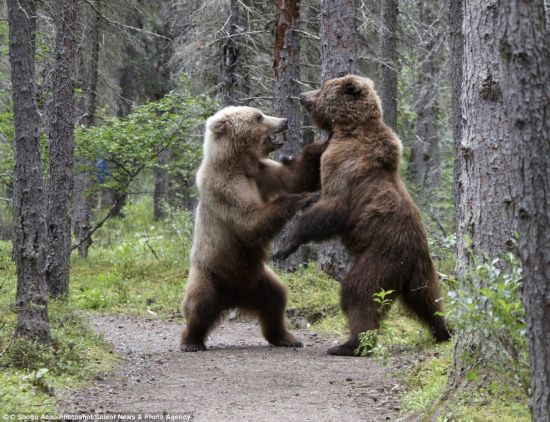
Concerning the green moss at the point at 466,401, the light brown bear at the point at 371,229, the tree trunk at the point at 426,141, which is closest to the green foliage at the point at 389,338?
the light brown bear at the point at 371,229

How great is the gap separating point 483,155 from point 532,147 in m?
2.05

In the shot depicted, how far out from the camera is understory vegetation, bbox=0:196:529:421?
4464mm

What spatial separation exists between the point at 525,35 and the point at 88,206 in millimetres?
15970

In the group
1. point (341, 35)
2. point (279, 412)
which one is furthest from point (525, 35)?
point (341, 35)

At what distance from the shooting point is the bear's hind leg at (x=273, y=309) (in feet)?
29.7

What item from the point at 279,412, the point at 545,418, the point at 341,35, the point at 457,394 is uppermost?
the point at 341,35

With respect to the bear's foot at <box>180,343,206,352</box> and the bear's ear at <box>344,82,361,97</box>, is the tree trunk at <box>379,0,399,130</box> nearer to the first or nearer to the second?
the bear's ear at <box>344,82,361,97</box>

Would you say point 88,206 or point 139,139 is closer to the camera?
point 139,139

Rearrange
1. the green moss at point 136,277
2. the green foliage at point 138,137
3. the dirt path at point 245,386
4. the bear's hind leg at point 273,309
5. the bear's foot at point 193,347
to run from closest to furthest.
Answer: the dirt path at point 245,386 → the bear's foot at point 193,347 → the bear's hind leg at point 273,309 → the green moss at point 136,277 → the green foliage at point 138,137

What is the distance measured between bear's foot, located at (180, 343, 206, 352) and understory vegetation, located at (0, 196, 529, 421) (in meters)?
0.81

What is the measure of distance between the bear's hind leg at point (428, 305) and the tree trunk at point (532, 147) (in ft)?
13.5

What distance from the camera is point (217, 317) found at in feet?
29.6

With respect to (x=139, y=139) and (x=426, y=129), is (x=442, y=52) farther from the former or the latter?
(x=139, y=139)

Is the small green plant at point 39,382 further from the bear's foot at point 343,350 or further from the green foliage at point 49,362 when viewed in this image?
the bear's foot at point 343,350
